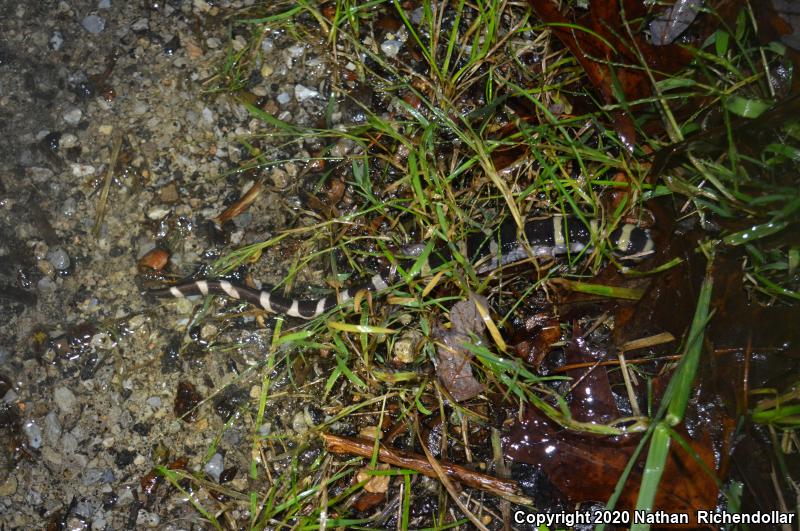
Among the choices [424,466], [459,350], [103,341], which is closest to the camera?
[424,466]

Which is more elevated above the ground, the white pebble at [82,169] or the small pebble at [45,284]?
the white pebble at [82,169]

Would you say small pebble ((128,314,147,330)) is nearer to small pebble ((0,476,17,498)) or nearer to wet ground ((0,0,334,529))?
wet ground ((0,0,334,529))

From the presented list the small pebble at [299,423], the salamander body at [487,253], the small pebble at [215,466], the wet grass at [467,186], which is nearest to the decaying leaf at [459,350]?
the wet grass at [467,186]

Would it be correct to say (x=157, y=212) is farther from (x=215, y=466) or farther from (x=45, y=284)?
(x=215, y=466)

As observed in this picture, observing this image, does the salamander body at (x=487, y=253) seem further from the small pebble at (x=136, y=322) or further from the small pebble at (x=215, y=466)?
the small pebble at (x=215, y=466)

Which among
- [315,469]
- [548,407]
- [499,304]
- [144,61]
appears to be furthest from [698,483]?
[144,61]

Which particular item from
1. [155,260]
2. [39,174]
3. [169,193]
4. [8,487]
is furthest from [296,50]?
[8,487]
